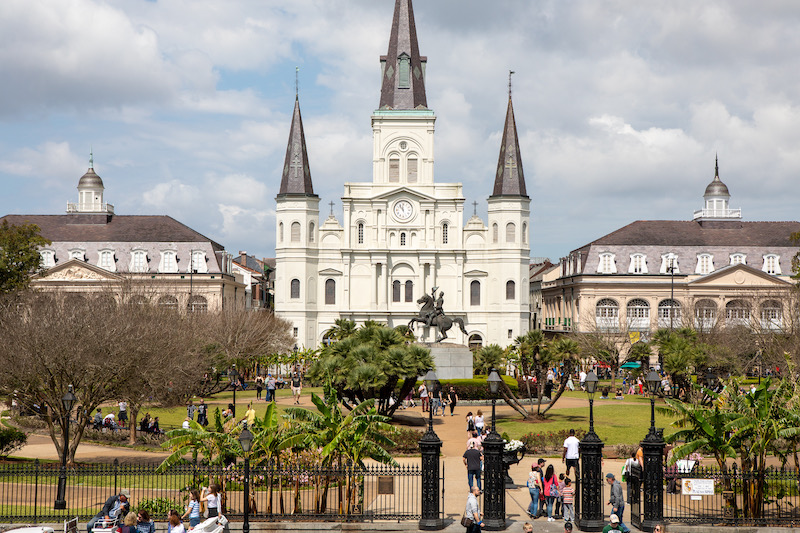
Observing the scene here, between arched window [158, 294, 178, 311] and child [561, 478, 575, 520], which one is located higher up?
arched window [158, 294, 178, 311]

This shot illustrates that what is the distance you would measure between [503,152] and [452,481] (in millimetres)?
62707

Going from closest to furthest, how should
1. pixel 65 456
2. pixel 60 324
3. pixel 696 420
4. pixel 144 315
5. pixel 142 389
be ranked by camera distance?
pixel 696 420 → pixel 65 456 → pixel 60 324 → pixel 142 389 → pixel 144 315

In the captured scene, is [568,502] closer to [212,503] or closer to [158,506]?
[212,503]

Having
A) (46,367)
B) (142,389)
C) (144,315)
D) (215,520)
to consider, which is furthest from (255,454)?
(144,315)

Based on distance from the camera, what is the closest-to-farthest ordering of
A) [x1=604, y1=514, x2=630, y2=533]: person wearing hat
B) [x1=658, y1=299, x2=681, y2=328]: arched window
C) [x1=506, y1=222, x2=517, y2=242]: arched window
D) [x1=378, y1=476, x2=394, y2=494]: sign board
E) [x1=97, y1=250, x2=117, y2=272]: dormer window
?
[x1=604, y1=514, x2=630, y2=533]: person wearing hat
[x1=378, y1=476, x2=394, y2=494]: sign board
[x1=658, y1=299, x2=681, y2=328]: arched window
[x1=97, y1=250, x2=117, y2=272]: dormer window
[x1=506, y1=222, x2=517, y2=242]: arched window

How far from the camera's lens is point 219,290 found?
277 feet

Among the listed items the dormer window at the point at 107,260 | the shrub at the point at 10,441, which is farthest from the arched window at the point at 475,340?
the shrub at the point at 10,441

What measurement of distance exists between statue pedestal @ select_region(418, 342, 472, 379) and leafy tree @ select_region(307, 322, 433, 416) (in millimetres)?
12968

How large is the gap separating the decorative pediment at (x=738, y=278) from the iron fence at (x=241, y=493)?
65095 millimetres

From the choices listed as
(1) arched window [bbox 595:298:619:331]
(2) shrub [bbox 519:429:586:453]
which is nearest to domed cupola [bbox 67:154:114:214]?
(1) arched window [bbox 595:298:619:331]

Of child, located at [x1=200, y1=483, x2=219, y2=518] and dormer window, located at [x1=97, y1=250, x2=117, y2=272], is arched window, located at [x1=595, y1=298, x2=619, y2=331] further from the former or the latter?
child, located at [x1=200, y1=483, x2=219, y2=518]

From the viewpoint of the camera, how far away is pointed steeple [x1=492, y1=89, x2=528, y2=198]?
84375 millimetres

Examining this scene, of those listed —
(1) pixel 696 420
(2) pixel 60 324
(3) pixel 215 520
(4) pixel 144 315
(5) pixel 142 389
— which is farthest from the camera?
(4) pixel 144 315

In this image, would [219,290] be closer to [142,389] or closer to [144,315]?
[144,315]
